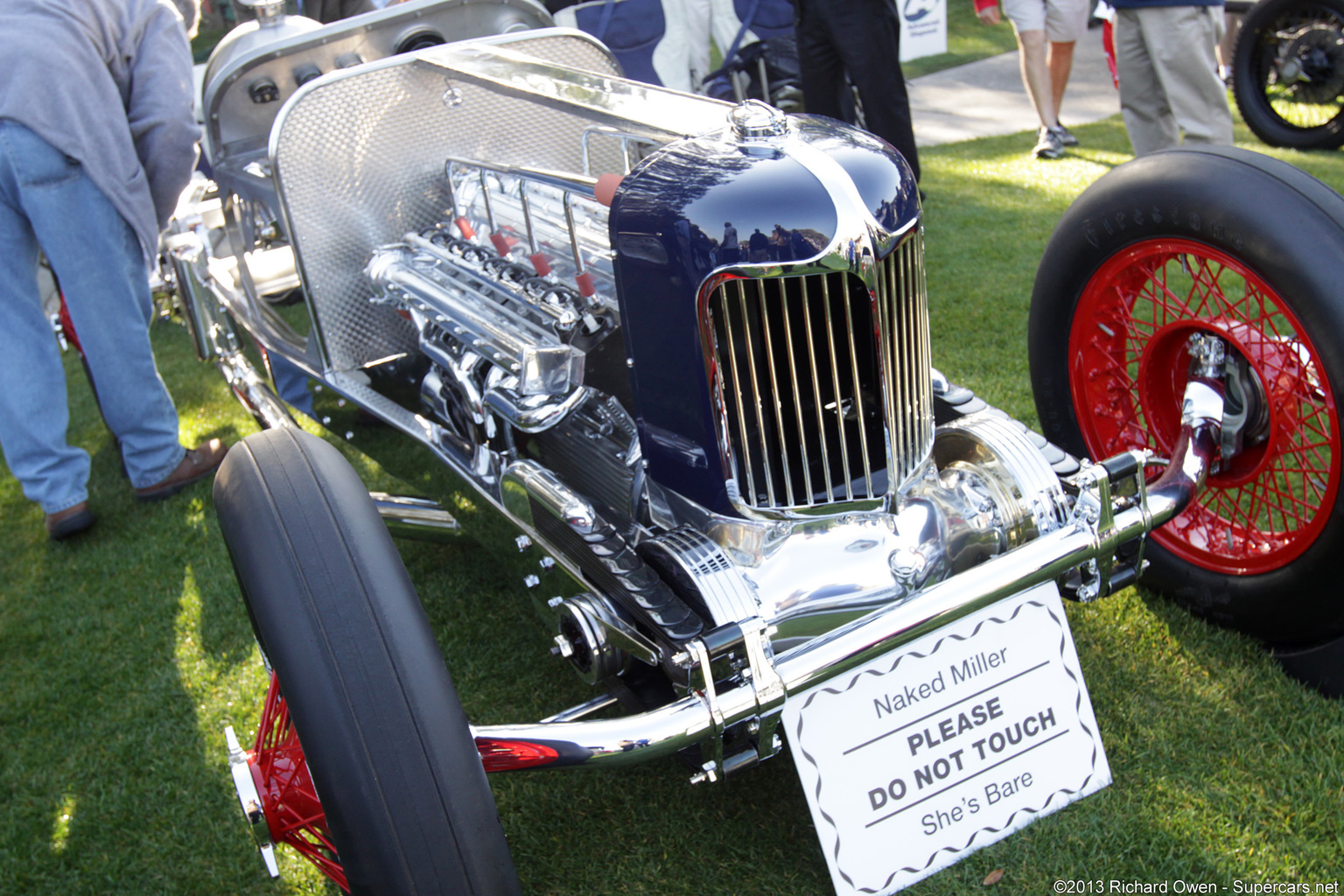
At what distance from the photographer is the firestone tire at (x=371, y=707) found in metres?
1.43

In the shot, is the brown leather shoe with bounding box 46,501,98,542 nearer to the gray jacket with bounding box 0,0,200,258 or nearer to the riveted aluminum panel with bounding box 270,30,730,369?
the gray jacket with bounding box 0,0,200,258

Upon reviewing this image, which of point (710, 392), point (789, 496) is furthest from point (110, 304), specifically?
point (789, 496)

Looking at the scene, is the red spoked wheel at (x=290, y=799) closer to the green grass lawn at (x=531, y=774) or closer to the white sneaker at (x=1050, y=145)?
the green grass lawn at (x=531, y=774)

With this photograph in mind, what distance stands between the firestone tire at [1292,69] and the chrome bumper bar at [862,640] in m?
5.17

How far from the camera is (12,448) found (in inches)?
139

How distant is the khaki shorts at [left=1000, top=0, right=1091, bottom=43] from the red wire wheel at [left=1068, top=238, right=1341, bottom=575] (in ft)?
13.3

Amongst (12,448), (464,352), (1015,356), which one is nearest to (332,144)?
(464,352)

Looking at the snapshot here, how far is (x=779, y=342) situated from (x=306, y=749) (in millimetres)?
950

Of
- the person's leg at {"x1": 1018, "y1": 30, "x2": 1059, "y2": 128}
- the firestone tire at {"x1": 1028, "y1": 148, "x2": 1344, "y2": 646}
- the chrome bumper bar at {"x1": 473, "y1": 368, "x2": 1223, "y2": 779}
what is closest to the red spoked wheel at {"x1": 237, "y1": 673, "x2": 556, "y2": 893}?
the chrome bumper bar at {"x1": 473, "y1": 368, "x2": 1223, "y2": 779}

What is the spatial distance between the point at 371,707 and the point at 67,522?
2621 millimetres

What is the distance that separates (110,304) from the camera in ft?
11.6

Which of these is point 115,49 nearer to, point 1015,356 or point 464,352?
point 464,352

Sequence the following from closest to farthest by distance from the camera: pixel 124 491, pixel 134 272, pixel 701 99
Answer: pixel 701 99
pixel 134 272
pixel 124 491

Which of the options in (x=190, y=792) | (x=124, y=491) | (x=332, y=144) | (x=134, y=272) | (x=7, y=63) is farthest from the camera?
(x=124, y=491)
